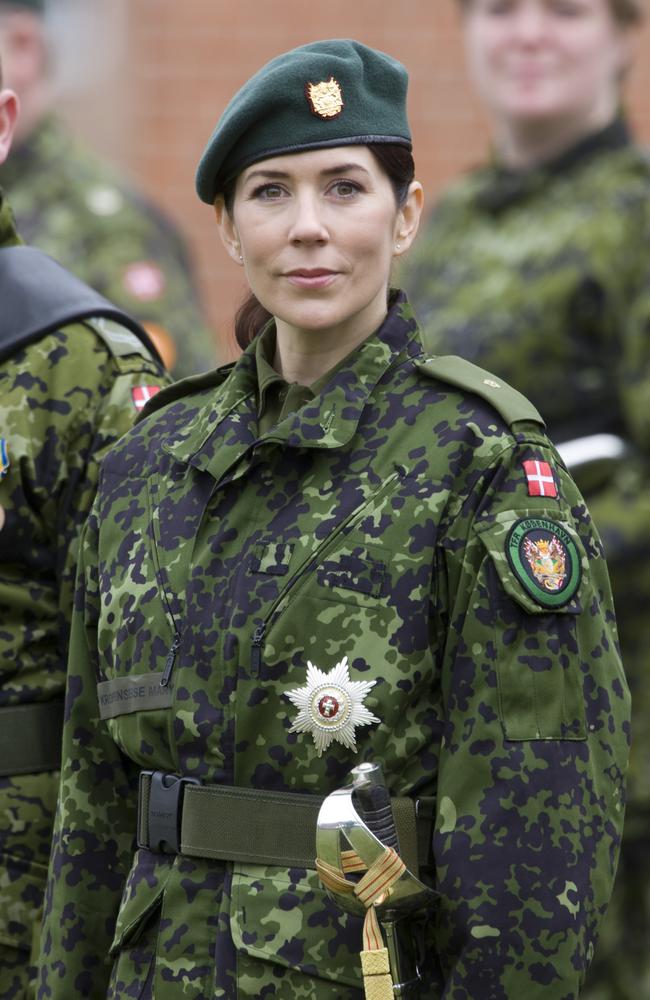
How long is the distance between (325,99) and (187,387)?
51 cm

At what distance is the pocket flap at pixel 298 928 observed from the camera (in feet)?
8.01

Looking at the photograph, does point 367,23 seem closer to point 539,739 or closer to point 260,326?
point 260,326

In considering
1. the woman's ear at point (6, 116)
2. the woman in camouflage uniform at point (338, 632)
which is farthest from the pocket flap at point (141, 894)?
the woman's ear at point (6, 116)

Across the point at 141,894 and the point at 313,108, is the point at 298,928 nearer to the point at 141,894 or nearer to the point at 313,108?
the point at 141,894

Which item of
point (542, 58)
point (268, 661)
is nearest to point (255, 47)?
point (542, 58)

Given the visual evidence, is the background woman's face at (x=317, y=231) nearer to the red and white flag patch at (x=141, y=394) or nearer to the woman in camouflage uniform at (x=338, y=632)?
the woman in camouflage uniform at (x=338, y=632)

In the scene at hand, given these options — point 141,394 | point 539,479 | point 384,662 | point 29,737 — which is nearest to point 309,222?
point 539,479

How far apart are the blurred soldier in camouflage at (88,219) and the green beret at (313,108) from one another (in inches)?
122

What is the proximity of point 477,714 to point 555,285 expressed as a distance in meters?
2.78

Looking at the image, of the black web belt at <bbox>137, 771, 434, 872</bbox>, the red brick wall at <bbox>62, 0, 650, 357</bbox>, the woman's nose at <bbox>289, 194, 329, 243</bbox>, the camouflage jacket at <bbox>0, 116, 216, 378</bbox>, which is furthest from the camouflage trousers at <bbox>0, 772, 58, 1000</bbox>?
the red brick wall at <bbox>62, 0, 650, 357</bbox>

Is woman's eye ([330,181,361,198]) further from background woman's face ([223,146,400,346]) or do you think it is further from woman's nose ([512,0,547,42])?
woman's nose ([512,0,547,42])

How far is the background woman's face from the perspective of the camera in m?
2.58

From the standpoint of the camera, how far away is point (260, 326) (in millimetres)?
2896

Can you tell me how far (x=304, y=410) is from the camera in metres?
2.60
